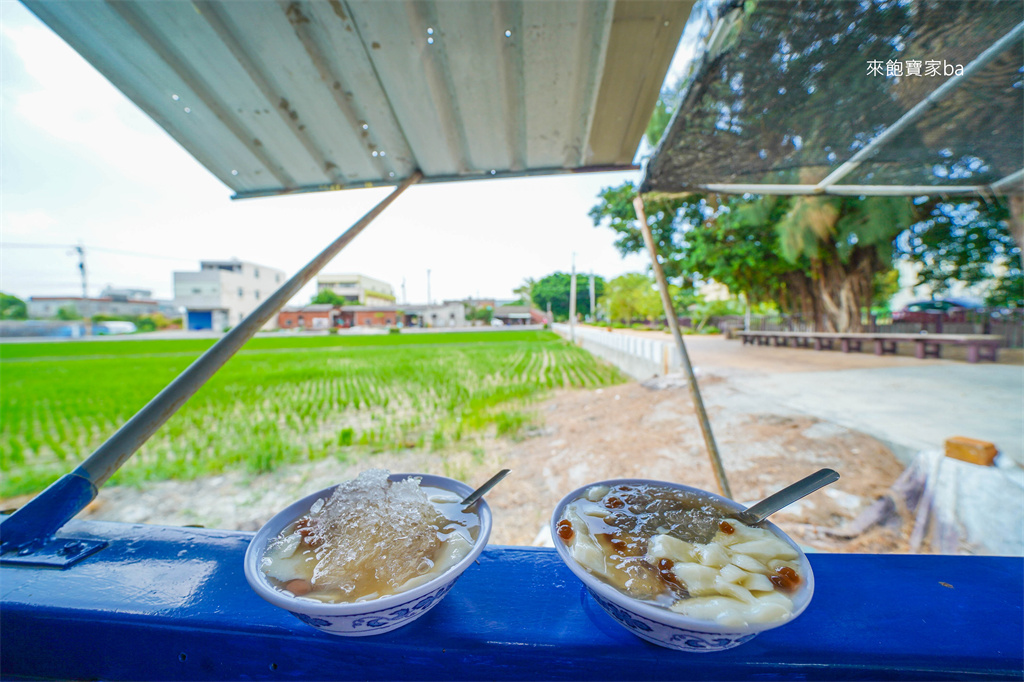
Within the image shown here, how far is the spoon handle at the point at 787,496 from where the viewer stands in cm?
57

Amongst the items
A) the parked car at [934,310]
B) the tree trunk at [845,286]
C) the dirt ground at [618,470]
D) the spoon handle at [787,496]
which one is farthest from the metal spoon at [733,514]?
the parked car at [934,310]

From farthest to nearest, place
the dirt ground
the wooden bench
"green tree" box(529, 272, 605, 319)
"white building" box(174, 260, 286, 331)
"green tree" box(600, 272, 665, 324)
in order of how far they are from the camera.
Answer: "green tree" box(529, 272, 605, 319) < "white building" box(174, 260, 286, 331) < "green tree" box(600, 272, 665, 324) < the wooden bench < the dirt ground

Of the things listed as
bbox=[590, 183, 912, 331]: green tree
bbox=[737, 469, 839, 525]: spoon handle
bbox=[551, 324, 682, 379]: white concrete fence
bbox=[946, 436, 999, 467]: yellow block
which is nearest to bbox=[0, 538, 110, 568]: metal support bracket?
bbox=[737, 469, 839, 525]: spoon handle

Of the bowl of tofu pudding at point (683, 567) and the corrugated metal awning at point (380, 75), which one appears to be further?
the corrugated metal awning at point (380, 75)

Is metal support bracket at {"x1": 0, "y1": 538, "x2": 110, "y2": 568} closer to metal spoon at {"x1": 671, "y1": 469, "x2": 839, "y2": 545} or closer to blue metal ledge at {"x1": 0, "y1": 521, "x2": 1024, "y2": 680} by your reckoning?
blue metal ledge at {"x1": 0, "y1": 521, "x2": 1024, "y2": 680}

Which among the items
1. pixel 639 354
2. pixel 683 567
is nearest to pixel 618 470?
pixel 683 567

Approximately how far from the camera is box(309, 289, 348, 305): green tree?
124 feet

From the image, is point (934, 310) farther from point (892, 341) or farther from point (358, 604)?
point (358, 604)

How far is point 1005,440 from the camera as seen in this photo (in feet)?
9.77

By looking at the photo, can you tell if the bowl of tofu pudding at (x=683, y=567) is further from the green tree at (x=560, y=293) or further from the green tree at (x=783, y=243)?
the green tree at (x=560, y=293)

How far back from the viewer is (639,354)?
7.95 metres

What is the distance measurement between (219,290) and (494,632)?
39.4 m
